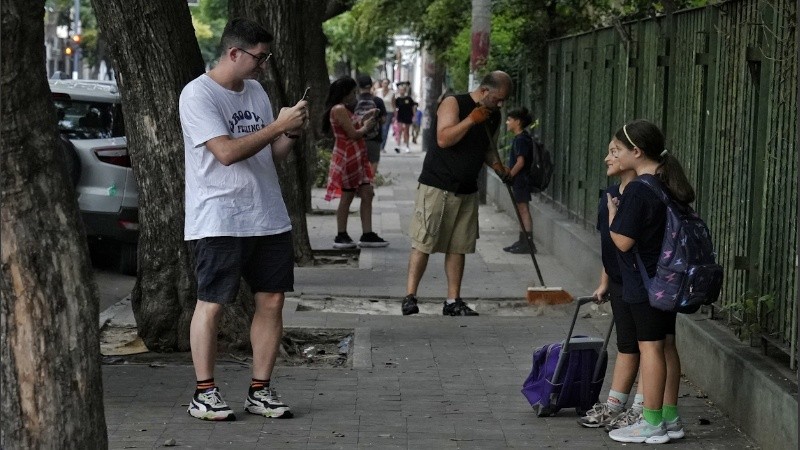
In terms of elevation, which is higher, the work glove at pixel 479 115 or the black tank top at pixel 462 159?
the work glove at pixel 479 115

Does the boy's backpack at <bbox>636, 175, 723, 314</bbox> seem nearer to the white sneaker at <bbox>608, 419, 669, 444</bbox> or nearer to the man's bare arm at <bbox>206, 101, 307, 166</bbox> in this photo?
the white sneaker at <bbox>608, 419, 669, 444</bbox>

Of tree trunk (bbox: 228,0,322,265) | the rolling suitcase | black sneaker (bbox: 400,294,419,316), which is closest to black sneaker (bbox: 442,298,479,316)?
black sneaker (bbox: 400,294,419,316)

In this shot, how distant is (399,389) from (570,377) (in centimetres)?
108

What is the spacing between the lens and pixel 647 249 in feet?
21.3

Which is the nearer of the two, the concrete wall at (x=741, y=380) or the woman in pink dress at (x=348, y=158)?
the concrete wall at (x=741, y=380)

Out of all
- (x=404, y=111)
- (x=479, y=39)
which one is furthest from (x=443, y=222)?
(x=404, y=111)

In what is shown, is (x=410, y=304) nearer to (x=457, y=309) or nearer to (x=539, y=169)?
(x=457, y=309)

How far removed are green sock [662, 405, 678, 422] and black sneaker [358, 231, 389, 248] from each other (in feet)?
27.9

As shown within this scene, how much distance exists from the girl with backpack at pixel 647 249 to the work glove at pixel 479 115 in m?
3.32

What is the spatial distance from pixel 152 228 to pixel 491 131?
2.93 metres

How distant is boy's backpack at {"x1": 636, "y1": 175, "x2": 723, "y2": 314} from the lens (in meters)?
6.27

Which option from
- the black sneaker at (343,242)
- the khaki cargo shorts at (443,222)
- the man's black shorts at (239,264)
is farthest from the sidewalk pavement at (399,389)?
the black sneaker at (343,242)

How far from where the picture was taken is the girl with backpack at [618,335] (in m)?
6.75

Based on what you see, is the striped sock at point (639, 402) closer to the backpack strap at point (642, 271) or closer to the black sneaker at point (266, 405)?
the backpack strap at point (642, 271)
